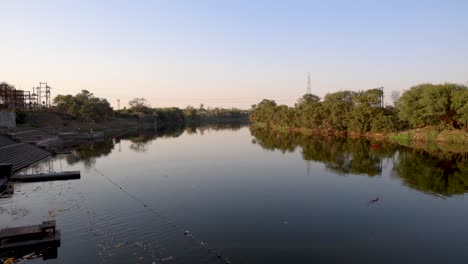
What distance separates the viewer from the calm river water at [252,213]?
16062 millimetres

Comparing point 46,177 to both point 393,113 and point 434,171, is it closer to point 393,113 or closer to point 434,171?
point 434,171

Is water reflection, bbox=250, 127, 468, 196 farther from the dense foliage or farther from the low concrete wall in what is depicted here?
the dense foliage

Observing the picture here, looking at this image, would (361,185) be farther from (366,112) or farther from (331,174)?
(366,112)

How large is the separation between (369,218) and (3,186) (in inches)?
1141

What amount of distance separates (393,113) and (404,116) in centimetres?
1220

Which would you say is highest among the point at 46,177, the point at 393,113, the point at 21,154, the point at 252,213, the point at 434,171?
the point at 393,113

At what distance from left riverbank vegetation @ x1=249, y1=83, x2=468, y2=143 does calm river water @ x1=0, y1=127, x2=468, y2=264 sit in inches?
1262

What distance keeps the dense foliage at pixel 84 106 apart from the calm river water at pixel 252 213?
249 ft

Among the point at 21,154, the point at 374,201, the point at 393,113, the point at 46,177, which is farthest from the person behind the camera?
the point at 393,113

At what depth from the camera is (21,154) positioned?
43062mm

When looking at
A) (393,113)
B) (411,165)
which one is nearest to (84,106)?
(393,113)

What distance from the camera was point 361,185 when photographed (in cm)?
3175

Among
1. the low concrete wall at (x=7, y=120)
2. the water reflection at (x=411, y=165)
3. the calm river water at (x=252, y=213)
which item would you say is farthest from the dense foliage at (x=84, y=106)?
the water reflection at (x=411, y=165)

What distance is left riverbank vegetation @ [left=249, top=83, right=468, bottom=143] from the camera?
68938 mm
